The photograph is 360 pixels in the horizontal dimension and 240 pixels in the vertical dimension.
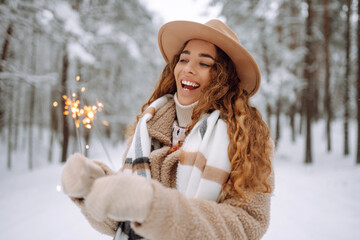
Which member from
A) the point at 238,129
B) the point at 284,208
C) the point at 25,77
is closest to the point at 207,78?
the point at 238,129

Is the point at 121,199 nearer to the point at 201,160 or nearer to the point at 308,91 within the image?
the point at 201,160

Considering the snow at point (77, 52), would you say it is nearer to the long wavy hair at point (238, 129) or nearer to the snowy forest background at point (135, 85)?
the snowy forest background at point (135, 85)

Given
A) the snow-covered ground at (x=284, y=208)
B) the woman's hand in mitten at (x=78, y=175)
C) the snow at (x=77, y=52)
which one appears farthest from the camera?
the snow at (x=77, y=52)

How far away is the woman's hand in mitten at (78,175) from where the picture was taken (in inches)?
41.1

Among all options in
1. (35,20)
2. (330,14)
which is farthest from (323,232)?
(330,14)

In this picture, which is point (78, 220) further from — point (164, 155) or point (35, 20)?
point (35, 20)

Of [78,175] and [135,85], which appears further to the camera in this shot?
[135,85]

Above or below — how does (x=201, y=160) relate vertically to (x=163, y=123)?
below

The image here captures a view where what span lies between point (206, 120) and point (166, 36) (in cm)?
90

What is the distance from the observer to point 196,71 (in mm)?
1673

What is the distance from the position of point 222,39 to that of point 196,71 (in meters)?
0.30

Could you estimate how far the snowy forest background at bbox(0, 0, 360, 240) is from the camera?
4.73 meters

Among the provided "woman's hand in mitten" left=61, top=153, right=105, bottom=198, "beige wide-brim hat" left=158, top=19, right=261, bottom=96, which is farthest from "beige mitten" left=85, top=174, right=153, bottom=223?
"beige wide-brim hat" left=158, top=19, right=261, bottom=96

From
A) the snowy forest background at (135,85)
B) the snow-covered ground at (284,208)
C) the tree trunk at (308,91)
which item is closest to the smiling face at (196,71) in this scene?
the snowy forest background at (135,85)
